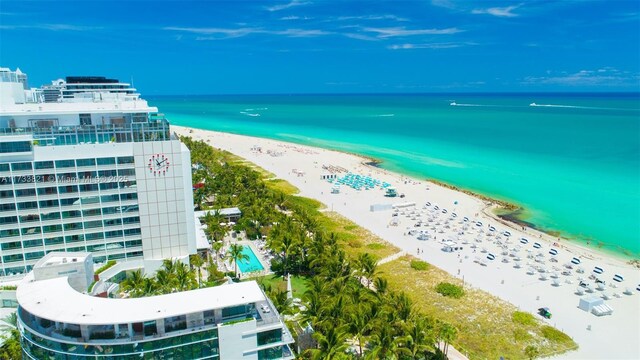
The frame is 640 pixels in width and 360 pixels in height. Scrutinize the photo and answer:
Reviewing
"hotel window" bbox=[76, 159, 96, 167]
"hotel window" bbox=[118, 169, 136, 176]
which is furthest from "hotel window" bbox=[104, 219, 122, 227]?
"hotel window" bbox=[76, 159, 96, 167]

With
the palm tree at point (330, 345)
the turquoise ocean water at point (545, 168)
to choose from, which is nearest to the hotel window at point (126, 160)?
the palm tree at point (330, 345)

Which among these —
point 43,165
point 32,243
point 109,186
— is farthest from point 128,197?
point 32,243

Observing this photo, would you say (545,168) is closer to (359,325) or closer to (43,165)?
(359,325)

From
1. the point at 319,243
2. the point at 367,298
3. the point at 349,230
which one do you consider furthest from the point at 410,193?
the point at 367,298

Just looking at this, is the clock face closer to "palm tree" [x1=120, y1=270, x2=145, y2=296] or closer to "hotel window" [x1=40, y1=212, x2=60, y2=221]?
"hotel window" [x1=40, y1=212, x2=60, y2=221]

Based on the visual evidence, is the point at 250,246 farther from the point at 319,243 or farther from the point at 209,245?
the point at 319,243

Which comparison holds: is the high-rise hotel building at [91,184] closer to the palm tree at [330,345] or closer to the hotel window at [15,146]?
the hotel window at [15,146]
